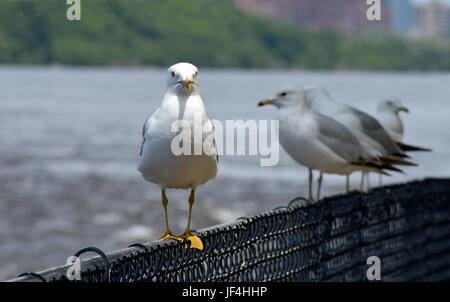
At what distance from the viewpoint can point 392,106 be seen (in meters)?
8.92

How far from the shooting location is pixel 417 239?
6250 millimetres

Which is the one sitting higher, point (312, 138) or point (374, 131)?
point (374, 131)

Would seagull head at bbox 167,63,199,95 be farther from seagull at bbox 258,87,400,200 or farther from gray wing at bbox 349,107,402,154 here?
gray wing at bbox 349,107,402,154

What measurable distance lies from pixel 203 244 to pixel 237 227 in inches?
11.1

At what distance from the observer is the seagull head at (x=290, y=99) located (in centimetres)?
654

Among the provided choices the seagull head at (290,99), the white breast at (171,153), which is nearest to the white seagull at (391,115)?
the seagull head at (290,99)

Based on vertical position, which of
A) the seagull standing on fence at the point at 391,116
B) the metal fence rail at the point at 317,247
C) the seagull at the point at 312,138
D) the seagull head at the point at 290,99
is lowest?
the metal fence rail at the point at 317,247

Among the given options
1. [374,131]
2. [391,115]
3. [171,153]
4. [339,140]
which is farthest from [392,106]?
[171,153]

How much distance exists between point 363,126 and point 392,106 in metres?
1.78

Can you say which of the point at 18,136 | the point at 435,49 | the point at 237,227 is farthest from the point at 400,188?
the point at 435,49

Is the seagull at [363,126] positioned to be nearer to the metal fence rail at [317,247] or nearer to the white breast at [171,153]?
the metal fence rail at [317,247]

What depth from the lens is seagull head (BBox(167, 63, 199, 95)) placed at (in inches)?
160

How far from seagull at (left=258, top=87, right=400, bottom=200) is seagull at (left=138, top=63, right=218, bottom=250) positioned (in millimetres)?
2162

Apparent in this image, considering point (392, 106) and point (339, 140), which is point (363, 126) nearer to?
point (339, 140)
